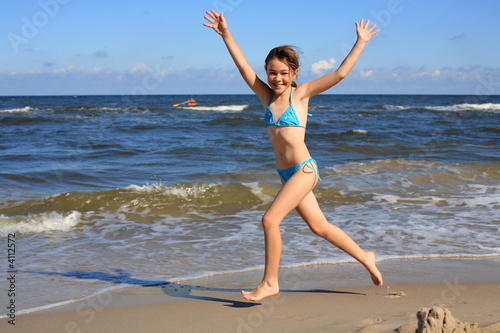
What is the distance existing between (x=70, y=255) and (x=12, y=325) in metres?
1.80

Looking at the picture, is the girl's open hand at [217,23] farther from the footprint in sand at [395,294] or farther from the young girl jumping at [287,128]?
the footprint in sand at [395,294]

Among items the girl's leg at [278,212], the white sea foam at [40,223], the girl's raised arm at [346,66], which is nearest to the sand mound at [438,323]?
the girl's leg at [278,212]

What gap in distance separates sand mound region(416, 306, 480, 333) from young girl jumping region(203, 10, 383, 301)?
3.15 feet

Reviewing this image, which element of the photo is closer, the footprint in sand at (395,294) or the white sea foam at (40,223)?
the footprint in sand at (395,294)

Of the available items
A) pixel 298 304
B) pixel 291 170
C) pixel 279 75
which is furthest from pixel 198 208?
pixel 279 75

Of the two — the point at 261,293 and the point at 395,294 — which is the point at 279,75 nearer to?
the point at 261,293

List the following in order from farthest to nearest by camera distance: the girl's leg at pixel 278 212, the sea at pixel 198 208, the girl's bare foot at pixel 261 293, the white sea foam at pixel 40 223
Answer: the white sea foam at pixel 40 223, the sea at pixel 198 208, the girl's bare foot at pixel 261 293, the girl's leg at pixel 278 212

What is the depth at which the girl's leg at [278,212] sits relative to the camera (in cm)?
354

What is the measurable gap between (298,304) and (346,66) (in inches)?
64.6

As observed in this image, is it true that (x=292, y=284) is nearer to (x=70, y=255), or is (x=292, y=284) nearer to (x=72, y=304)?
(x=72, y=304)

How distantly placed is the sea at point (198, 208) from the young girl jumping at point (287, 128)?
1.19 metres

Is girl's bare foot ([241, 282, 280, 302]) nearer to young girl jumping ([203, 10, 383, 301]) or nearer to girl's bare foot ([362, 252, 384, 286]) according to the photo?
young girl jumping ([203, 10, 383, 301])

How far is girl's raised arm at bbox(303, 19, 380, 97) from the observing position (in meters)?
3.44

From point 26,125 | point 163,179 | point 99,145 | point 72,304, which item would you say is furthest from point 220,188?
point 26,125
